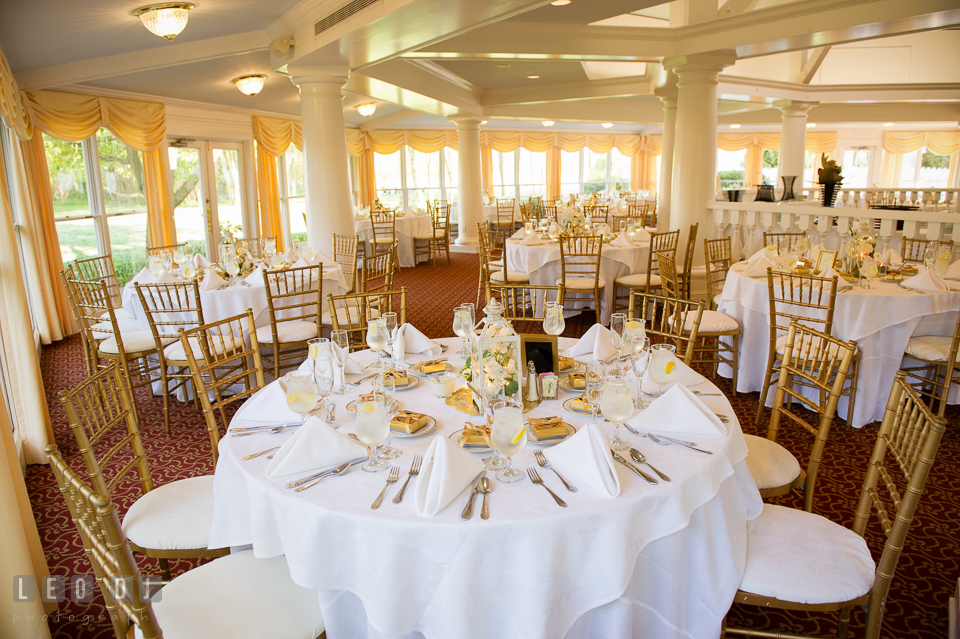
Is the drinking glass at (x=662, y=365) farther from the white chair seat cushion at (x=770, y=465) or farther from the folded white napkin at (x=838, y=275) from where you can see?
the folded white napkin at (x=838, y=275)

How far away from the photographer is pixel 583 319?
6578 millimetres

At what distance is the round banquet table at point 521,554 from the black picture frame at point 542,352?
49 cm

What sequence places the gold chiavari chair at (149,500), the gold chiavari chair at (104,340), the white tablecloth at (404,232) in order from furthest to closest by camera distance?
the white tablecloth at (404,232), the gold chiavari chair at (104,340), the gold chiavari chair at (149,500)

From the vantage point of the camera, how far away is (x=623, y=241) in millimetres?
6254

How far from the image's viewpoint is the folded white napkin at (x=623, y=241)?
20.3 feet

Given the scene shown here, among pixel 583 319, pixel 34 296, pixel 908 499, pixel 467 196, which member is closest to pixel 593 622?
pixel 908 499

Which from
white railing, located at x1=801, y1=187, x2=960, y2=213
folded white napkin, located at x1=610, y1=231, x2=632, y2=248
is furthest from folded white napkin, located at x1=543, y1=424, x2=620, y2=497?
white railing, located at x1=801, y1=187, x2=960, y2=213

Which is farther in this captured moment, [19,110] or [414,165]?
[414,165]

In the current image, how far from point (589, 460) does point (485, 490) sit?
0.28 metres

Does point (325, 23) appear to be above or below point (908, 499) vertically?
above

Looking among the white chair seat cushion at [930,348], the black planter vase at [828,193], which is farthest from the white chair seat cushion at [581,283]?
the white chair seat cushion at [930,348]

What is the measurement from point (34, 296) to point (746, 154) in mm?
18493

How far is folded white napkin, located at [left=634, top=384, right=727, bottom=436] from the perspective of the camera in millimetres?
1811

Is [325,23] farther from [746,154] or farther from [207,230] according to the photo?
[746,154]
